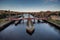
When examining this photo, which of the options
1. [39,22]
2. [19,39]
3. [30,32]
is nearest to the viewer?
[19,39]

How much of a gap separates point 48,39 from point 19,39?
1.10 metres

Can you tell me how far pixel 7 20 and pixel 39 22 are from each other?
7.18ft

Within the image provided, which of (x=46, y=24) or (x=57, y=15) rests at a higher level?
(x=57, y=15)

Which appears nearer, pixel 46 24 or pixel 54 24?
pixel 54 24

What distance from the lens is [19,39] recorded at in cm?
538

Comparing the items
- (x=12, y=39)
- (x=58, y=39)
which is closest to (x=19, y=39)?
(x=12, y=39)

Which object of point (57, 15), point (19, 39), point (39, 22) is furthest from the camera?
point (39, 22)

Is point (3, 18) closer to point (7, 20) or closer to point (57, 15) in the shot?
point (7, 20)

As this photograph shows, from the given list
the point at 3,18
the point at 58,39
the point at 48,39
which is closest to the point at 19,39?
the point at 48,39

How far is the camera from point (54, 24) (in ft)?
28.0

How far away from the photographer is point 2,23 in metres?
8.35

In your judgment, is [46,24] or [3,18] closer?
[3,18]

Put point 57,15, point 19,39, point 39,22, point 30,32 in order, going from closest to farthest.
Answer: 1. point 19,39
2. point 30,32
3. point 57,15
4. point 39,22

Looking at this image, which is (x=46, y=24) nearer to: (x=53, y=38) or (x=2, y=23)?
(x=2, y=23)
